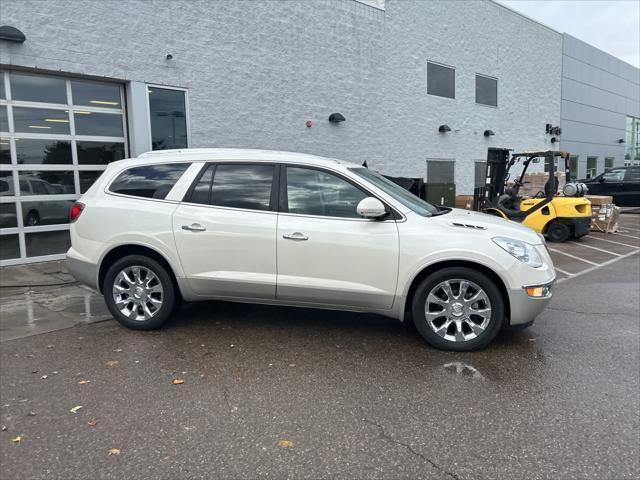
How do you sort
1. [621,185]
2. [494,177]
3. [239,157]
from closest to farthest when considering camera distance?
[239,157] → [494,177] → [621,185]

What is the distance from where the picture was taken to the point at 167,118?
9734 mm

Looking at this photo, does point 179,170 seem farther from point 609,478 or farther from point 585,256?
point 585,256

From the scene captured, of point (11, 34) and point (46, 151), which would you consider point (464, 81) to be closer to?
point (46, 151)

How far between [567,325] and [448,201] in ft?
28.2

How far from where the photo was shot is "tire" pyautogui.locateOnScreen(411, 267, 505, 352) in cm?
430

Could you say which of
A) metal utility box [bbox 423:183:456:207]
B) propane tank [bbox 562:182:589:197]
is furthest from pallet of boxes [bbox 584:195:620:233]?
metal utility box [bbox 423:183:456:207]

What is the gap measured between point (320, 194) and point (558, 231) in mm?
9041

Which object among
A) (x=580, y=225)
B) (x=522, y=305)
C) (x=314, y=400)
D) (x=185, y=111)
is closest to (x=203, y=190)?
(x=314, y=400)

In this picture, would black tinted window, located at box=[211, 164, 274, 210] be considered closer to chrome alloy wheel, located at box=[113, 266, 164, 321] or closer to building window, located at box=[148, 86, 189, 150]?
chrome alloy wheel, located at box=[113, 266, 164, 321]

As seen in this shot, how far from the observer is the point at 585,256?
9953mm

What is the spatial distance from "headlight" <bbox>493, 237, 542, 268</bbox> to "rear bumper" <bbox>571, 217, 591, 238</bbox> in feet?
26.4

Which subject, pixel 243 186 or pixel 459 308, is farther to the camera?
pixel 243 186

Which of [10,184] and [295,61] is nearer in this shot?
[10,184]

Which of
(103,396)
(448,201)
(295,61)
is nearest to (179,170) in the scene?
(103,396)
